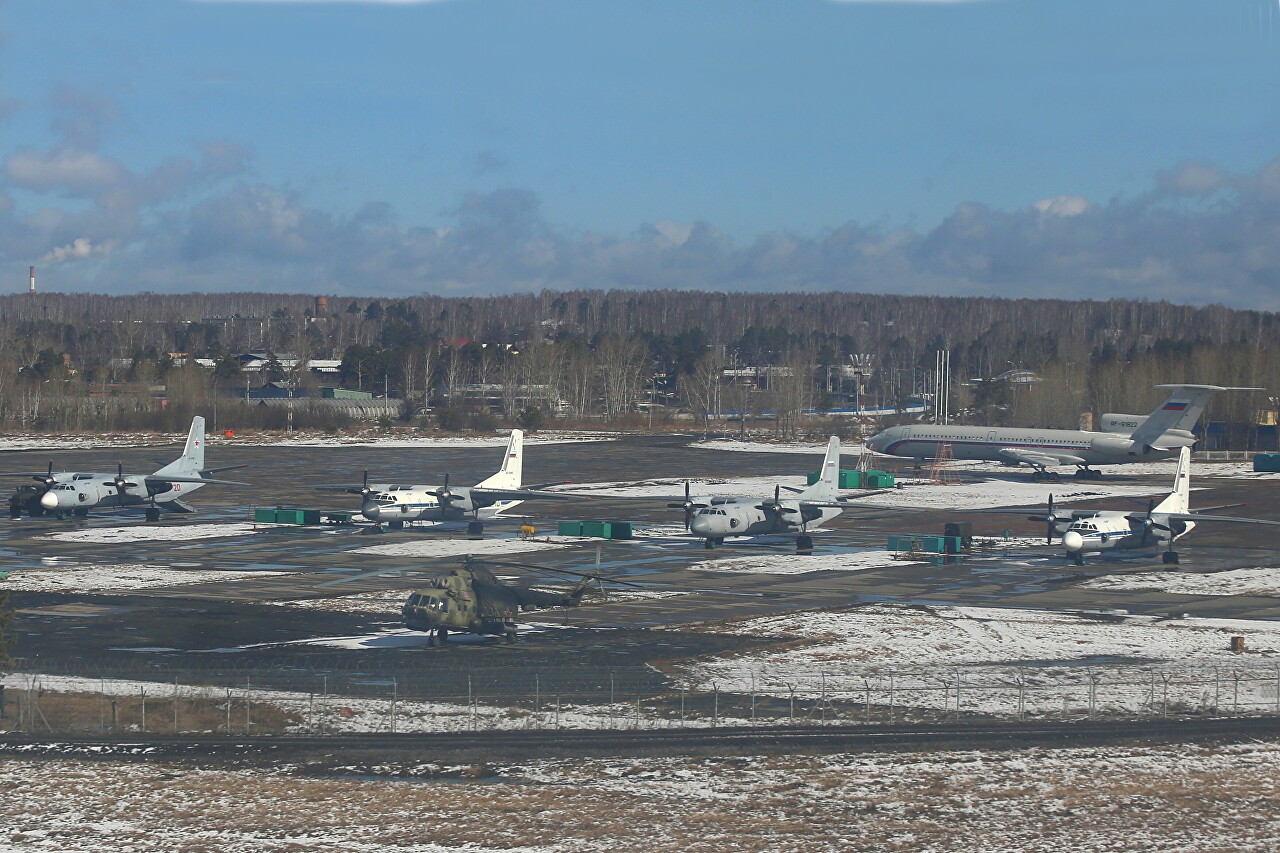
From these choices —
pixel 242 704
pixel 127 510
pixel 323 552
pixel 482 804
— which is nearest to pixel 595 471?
pixel 127 510

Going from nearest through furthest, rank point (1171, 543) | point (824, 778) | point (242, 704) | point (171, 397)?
point (824, 778), point (242, 704), point (1171, 543), point (171, 397)

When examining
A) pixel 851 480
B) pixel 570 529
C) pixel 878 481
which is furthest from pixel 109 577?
pixel 878 481

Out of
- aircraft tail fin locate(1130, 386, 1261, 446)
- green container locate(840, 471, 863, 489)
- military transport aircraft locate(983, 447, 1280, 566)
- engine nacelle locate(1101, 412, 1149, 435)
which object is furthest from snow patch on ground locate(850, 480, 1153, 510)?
military transport aircraft locate(983, 447, 1280, 566)

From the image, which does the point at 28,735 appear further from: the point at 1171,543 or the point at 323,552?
the point at 1171,543

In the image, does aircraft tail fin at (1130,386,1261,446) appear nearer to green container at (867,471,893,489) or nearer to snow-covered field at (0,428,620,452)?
green container at (867,471,893,489)

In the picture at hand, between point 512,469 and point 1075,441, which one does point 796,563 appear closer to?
point 512,469

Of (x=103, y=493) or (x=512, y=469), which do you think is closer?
(x=103, y=493)
